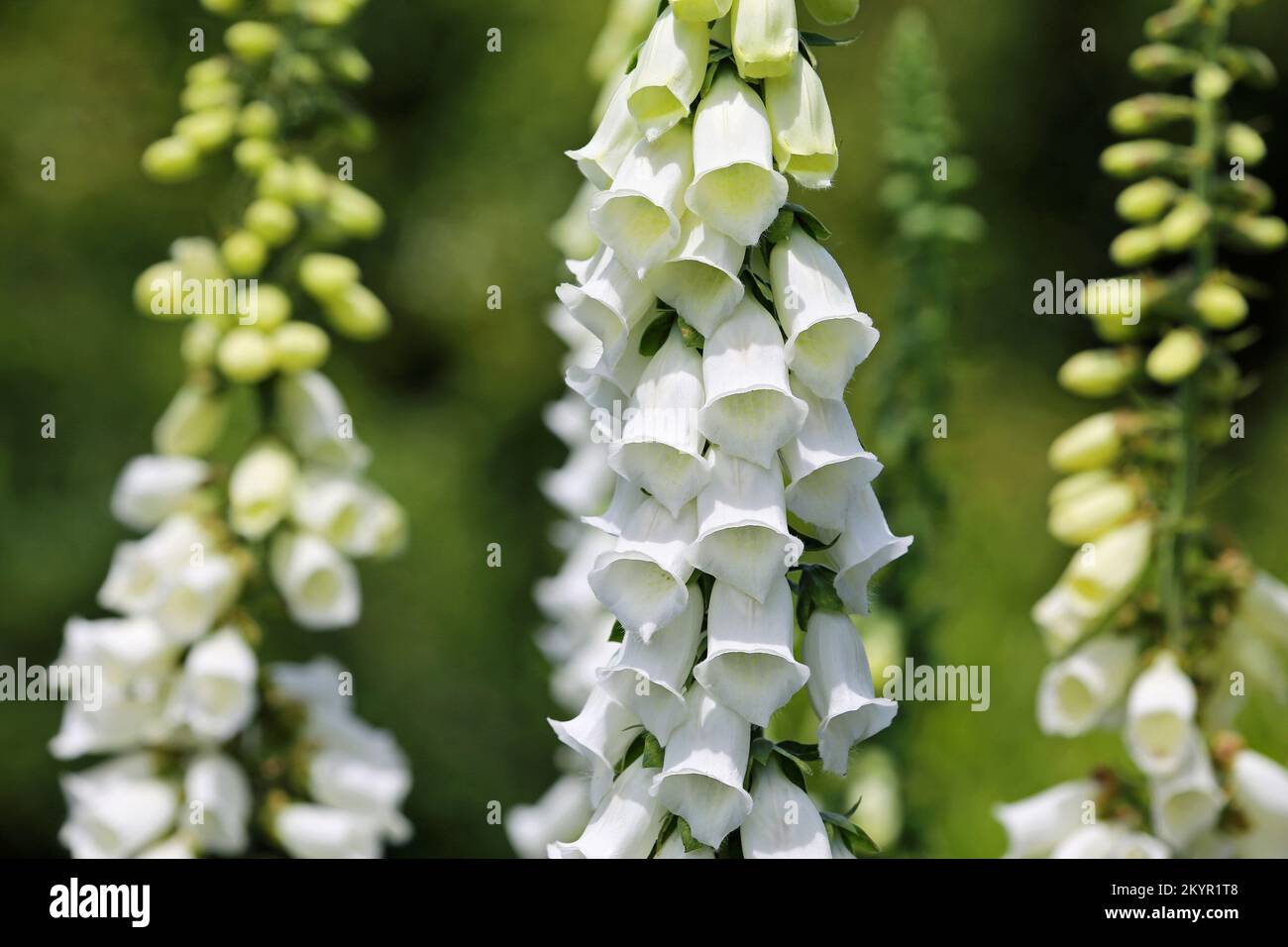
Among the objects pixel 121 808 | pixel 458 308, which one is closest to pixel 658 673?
pixel 121 808

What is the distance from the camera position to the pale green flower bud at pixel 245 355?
2623 mm

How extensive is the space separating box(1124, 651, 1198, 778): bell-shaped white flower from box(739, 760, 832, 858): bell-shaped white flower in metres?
1.09

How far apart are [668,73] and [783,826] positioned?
80 centimetres

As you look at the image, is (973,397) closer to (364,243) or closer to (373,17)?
(364,243)

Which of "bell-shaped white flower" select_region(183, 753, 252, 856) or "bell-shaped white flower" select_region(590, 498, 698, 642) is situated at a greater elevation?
"bell-shaped white flower" select_region(590, 498, 698, 642)

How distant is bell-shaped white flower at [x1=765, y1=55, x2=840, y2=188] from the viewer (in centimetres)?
153

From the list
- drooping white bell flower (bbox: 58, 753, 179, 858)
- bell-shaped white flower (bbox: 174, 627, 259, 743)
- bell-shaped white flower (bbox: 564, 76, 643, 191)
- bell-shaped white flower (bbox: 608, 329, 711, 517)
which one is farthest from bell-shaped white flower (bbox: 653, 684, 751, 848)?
drooping white bell flower (bbox: 58, 753, 179, 858)

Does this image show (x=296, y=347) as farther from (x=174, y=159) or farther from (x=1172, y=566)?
(x=1172, y=566)

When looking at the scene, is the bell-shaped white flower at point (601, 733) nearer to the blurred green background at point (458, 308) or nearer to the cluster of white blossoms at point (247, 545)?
the cluster of white blossoms at point (247, 545)

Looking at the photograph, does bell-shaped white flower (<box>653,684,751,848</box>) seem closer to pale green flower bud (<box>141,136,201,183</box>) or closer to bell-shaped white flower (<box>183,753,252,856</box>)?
bell-shaped white flower (<box>183,753,252,856</box>)

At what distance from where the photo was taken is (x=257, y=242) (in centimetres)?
267

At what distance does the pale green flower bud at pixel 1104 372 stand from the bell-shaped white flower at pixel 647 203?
1.32m
